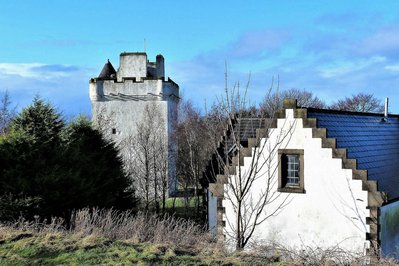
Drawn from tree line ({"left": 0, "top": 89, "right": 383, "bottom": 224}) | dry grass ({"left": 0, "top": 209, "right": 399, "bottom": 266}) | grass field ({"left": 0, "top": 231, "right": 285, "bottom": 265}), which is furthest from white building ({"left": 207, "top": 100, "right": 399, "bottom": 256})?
grass field ({"left": 0, "top": 231, "right": 285, "bottom": 265})

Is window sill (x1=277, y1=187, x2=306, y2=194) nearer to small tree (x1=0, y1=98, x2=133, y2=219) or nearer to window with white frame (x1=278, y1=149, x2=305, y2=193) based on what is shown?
window with white frame (x1=278, y1=149, x2=305, y2=193)

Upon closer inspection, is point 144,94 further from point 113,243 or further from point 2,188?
point 113,243

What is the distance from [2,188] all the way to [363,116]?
46.9 ft

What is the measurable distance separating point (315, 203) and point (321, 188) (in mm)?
560

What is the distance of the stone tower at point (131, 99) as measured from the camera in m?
33.6

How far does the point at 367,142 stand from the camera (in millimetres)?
15836

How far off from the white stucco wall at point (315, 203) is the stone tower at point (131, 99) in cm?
1922

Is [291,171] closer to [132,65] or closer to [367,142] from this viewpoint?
[367,142]

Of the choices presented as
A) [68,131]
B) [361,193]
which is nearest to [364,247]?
[361,193]

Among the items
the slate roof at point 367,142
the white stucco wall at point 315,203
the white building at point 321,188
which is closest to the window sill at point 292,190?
the white building at point 321,188

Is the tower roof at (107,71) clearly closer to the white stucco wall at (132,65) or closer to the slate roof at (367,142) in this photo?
the white stucco wall at (132,65)

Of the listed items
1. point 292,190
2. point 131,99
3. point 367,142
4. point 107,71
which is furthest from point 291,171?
point 107,71

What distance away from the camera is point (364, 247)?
42.5ft

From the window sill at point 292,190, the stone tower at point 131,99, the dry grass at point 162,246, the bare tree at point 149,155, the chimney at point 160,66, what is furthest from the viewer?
the chimney at point 160,66
